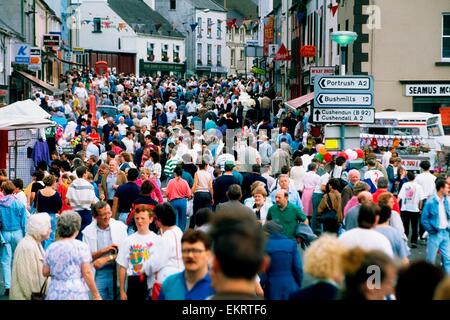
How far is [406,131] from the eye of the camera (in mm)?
27797

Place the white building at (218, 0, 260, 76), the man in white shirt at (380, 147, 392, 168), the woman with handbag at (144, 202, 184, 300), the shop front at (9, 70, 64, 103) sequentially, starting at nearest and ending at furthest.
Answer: the woman with handbag at (144, 202, 184, 300)
the man in white shirt at (380, 147, 392, 168)
the shop front at (9, 70, 64, 103)
the white building at (218, 0, 260, 76)

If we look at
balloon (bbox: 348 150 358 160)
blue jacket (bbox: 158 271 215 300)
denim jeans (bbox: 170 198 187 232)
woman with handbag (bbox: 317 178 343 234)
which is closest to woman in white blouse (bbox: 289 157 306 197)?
balloon (bbox: 348 150 358 160)

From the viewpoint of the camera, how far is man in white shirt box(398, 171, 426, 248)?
63.2 feet

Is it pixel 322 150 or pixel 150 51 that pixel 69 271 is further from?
pixel 150 51

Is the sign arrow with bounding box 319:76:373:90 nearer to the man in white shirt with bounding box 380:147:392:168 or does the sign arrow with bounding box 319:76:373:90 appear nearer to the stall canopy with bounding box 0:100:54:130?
the man in white shirt with bounding box 380:147:392:168

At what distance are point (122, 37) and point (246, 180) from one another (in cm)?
8223

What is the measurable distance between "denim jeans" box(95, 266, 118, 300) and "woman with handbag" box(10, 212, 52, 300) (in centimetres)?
83

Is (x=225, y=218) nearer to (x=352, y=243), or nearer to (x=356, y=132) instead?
(x=352, y=243)

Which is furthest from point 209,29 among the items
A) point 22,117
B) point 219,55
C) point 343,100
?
point 343,100

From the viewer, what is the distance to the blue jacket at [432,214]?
15484 millimetres

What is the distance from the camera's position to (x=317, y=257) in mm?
7254

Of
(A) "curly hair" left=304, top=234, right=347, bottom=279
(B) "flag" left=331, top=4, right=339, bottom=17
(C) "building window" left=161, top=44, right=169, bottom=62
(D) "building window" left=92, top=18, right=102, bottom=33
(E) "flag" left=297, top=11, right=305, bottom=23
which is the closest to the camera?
(A) "curly hair" left=304, top=234, right=347, bottom=279

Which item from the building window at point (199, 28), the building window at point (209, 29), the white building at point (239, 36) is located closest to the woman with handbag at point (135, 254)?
the building window at point (199, 28)
